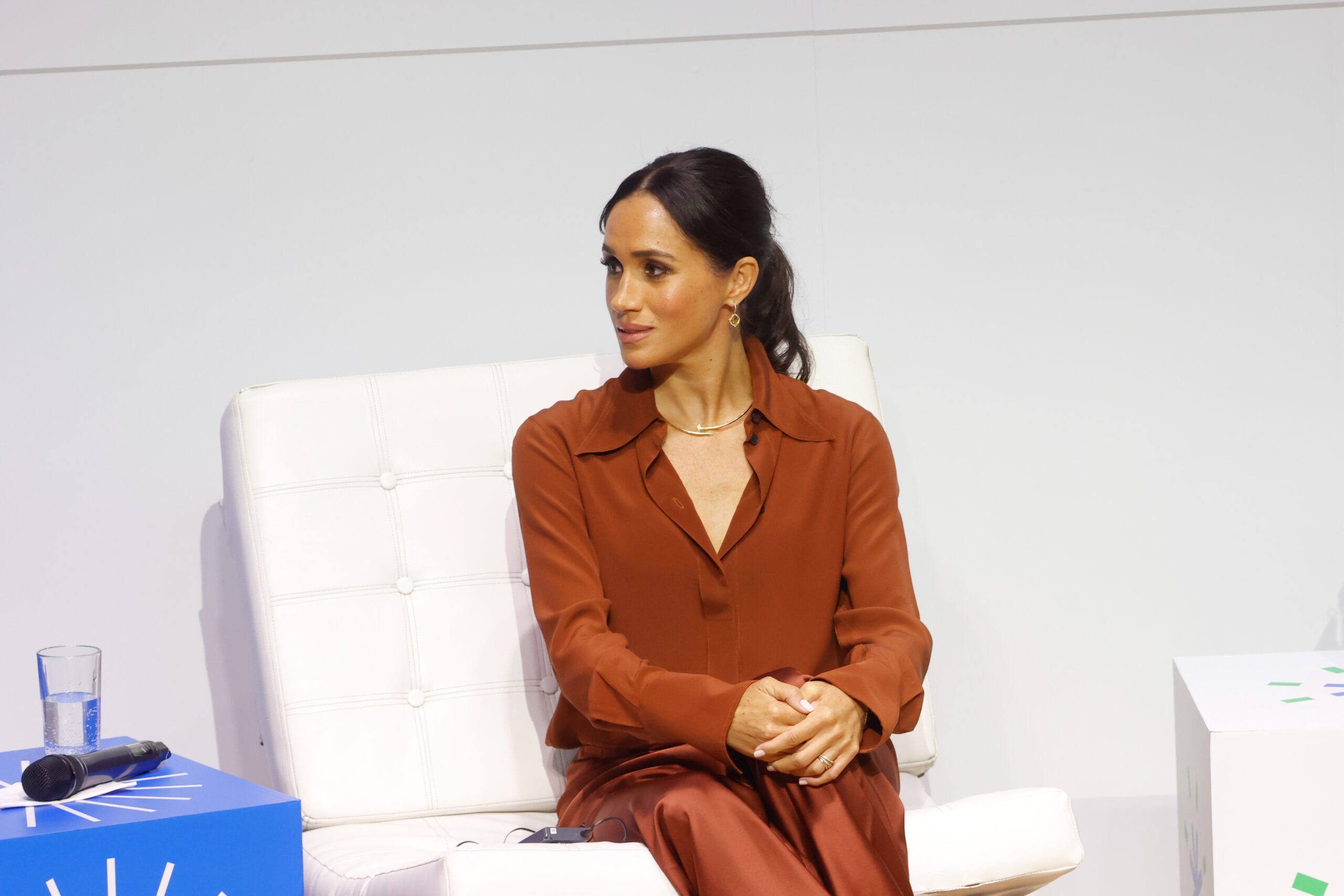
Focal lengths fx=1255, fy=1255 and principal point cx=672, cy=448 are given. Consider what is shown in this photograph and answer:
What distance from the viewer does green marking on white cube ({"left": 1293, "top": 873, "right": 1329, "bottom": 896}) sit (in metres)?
1.51

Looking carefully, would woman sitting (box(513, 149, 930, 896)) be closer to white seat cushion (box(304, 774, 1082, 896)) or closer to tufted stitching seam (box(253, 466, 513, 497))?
white seat cushion (box(304, 774, 1082, 896))

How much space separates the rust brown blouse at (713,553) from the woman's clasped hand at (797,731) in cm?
15

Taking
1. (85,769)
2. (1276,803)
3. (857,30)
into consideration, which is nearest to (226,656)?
(85,769)

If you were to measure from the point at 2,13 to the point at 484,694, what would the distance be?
157 cm

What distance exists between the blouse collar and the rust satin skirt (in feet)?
1.27

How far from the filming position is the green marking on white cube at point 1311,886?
4.95ft

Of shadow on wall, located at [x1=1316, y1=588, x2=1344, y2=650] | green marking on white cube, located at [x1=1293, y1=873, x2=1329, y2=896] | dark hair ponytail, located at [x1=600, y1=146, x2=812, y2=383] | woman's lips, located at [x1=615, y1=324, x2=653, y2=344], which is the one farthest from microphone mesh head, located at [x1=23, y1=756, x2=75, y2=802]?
shadow on wall, located at [x1=1316, y1=588, x2=1344, y2=650]

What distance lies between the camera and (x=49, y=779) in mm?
1365

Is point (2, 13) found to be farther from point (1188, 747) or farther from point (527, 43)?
point (1188, 747)

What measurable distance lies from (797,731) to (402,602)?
742 millimetres

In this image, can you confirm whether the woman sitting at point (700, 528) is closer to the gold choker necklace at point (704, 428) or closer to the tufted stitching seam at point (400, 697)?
the gold choker necklace at point (704, 428)

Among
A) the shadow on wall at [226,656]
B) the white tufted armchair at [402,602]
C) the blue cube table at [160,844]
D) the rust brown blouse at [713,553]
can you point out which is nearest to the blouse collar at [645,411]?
the rust brown blouse at [713,553]

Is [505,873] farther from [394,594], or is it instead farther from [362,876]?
[394,594]

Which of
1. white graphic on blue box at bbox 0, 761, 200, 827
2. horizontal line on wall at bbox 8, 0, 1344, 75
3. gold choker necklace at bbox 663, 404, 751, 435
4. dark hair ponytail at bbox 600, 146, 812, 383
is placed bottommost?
white graphic on blue box at bbox 0, 761, 200, 827
